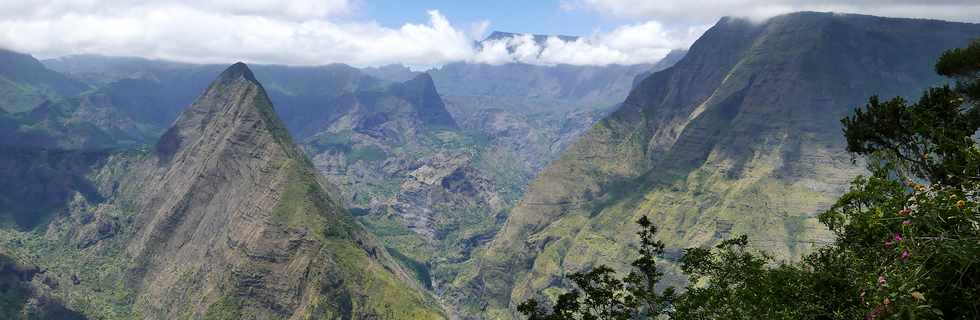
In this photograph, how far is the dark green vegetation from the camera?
2519 cm

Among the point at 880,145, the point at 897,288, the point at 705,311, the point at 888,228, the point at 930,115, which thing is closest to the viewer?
the point at 897,288

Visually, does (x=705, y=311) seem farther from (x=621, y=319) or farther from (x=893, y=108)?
(x=893, y=108)

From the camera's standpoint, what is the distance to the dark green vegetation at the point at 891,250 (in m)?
25.2

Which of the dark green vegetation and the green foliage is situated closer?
the dark green vegetation

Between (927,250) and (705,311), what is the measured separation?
78.5 feet

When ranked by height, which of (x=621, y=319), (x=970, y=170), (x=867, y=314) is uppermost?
(x=970, y=170)

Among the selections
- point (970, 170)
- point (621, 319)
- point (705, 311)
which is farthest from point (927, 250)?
point (621, 319)

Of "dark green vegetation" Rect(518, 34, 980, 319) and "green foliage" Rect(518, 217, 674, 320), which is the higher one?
"dark green vegetation" Rect(518, 34, 980, 319)

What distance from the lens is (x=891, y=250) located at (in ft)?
96.1

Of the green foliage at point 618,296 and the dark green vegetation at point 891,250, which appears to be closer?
the dark green vegetation at point 891,250

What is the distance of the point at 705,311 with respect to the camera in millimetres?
48156

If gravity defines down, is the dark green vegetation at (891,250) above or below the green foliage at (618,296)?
above

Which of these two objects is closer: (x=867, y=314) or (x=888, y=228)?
(x=867, y=314)

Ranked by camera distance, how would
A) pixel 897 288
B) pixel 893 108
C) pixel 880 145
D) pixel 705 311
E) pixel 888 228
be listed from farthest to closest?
pixel 880 145
pixel 893 108
pixel 705 311
pixel 888 228
pixel 897 288
